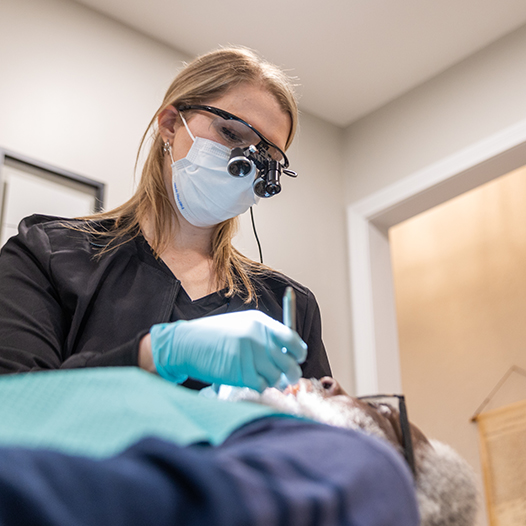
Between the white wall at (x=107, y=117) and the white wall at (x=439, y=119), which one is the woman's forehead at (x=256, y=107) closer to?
the white wall at (x=107, y=117)

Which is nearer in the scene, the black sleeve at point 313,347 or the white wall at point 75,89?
the black sleeve at point 313,347

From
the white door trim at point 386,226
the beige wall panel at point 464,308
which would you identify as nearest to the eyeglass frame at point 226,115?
the white door trim at point 386,226

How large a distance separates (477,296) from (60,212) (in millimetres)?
2868

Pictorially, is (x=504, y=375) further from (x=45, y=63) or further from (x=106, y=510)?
(x=106, y=510)

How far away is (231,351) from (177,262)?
63cm

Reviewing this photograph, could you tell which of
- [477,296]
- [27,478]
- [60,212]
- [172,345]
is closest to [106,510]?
[27,478]

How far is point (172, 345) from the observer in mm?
963

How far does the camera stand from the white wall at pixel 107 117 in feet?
8.06

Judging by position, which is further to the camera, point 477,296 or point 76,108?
point 477,296

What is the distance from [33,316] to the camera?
3.90ft

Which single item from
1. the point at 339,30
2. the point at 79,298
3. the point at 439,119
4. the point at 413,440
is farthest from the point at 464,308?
the point at 413,440

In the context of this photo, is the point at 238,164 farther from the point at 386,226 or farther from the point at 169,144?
the point at 386,226

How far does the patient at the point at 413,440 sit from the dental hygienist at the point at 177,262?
3.1 inches

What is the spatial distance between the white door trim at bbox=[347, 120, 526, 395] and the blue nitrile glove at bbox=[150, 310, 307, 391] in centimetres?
213
